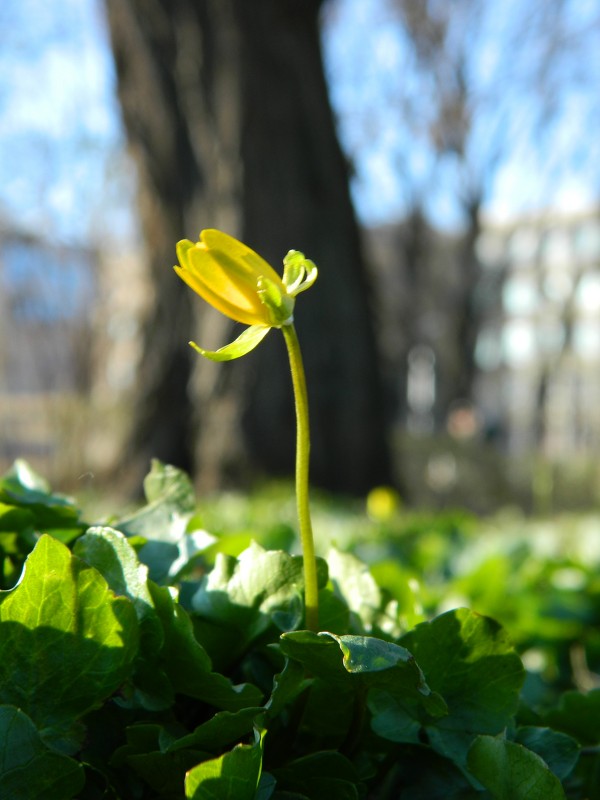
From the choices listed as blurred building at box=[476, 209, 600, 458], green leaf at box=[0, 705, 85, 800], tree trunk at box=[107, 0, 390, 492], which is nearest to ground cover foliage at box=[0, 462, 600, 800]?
green leaf at box=[0, 705, 85, 800]

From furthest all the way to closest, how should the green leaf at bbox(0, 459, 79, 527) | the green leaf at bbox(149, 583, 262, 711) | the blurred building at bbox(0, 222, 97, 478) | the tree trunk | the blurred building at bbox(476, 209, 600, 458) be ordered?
the blurred building at bbox(476, 209, 600, 458) → the blurred building at bbox(0, 222, 97, 478) → the tree trunk → the green leaf at bbox(0, 459, 79, 527) → the green leaf at bbox(149, 583, 262, 711)

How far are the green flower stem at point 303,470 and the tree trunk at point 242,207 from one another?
6168 mm

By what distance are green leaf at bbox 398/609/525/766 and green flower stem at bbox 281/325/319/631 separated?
0.38 feet

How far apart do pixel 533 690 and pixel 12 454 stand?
12.5 metres

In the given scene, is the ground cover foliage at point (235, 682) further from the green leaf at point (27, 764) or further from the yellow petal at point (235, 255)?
the yellow petal at point (235, 255)

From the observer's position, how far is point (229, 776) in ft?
2.12

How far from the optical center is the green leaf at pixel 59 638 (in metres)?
0.70

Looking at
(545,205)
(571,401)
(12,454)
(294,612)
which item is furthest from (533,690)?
(571,401)

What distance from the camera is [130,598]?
76 centimetres

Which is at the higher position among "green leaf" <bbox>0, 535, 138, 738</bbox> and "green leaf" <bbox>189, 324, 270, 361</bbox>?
"green leaf" <bbox>189, 324, 270, 361</bbox>

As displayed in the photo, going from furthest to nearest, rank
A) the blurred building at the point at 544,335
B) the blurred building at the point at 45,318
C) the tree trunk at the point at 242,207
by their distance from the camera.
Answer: the blurred building at the point at 544,335, the blurred building at the point at 45,318, the tree trunk at the point at 242,207

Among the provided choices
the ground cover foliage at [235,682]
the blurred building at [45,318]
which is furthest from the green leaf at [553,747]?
the blurred building at [45,318]

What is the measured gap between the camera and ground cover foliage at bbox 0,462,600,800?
694 millimetres

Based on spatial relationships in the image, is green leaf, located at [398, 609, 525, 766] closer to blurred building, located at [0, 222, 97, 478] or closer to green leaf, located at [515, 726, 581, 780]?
green leaf, located at [515, 726, 581, 780]
